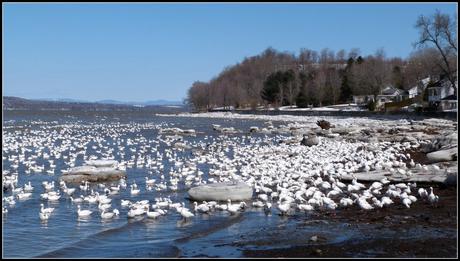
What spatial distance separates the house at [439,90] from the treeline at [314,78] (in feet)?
5.26

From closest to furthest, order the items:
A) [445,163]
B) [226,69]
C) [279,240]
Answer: [279,240] → [445,163] → [226,69]

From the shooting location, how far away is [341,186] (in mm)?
17250

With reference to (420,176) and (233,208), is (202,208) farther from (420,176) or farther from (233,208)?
(420,176)

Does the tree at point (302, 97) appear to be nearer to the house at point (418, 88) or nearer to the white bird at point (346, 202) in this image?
the house at point (418, 88)

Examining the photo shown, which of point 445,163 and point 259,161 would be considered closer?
point 445,163

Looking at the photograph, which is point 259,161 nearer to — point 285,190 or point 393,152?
point 393,152

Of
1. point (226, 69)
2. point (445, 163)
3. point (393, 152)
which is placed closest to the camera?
point (445, 163)

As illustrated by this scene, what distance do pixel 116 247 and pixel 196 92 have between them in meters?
170

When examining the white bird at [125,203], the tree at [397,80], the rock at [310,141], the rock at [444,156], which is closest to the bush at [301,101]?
the tree at [397,80]

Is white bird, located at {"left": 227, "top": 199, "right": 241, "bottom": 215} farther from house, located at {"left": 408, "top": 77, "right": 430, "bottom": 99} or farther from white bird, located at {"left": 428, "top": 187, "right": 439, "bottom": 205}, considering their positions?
house, located at {"left": 408, "top": 77, "right": 430, "bottom": 99}

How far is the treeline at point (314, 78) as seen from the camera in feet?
329

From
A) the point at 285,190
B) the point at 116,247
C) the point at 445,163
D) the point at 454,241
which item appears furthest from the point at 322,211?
the point at 445,163

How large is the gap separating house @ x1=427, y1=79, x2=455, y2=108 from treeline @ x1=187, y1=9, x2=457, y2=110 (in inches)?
63.1

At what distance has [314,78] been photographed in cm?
12269
